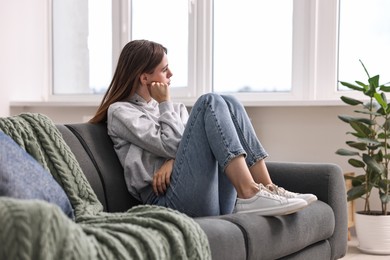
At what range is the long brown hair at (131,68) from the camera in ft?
9.89

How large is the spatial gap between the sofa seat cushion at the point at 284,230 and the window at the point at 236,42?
156 cm

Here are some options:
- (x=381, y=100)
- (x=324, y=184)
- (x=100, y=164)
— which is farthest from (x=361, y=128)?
(x=100, y=164)

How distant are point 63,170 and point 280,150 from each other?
2.40 meters

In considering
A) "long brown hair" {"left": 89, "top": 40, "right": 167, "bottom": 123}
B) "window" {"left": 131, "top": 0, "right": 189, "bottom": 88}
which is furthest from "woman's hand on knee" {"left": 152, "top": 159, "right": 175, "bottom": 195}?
"window" {"left": 131, "top": 0, "right": 189, "bottom": 88}

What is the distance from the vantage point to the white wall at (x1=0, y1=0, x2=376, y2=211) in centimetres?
450

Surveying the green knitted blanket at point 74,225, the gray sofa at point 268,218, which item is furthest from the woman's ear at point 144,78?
the green knitted blanket at point 74,225

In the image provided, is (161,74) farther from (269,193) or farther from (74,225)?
(74,225)

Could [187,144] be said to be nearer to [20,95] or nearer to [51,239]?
[51,239]

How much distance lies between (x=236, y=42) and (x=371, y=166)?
1.44m

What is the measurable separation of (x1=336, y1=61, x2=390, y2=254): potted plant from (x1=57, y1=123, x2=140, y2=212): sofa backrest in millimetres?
1545

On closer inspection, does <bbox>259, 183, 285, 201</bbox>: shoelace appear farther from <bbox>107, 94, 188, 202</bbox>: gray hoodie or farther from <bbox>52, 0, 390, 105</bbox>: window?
<bbox>52, 0, 390, 105</bbox>: window

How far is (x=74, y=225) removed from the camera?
5.16ft

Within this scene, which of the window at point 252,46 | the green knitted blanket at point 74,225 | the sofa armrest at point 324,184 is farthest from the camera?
the window at point 252,46

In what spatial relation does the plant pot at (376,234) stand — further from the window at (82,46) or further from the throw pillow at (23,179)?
the window at (82,46)
